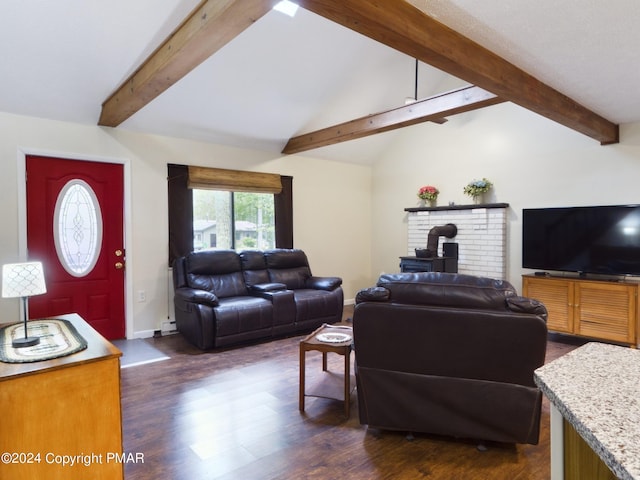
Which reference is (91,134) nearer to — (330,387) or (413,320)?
(330,387)

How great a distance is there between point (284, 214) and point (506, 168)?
10.2 ft

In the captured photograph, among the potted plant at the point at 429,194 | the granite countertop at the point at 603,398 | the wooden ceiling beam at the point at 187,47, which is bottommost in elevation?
the granite countertop at the point at 603,398

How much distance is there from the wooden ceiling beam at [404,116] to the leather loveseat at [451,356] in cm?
206

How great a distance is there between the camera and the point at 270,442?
7.43 feet

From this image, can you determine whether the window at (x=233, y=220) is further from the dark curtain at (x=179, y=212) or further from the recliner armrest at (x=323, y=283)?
the recliner armrest at (x=323, y=283)

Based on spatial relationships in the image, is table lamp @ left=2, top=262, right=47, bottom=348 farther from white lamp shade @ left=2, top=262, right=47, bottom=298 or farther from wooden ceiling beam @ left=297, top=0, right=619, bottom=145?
wooden ceiling beam @ left=297, top=0, right=619, bottom=145

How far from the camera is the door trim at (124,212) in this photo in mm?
3676

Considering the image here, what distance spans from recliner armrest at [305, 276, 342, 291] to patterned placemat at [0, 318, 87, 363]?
3.18 metres

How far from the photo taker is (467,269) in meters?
5.44

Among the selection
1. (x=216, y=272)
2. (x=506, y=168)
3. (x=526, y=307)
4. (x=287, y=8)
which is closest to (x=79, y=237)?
(x=216, y=272)

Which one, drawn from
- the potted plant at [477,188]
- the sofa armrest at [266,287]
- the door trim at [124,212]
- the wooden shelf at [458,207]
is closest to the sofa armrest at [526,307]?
the sofa armrest at [266,287]

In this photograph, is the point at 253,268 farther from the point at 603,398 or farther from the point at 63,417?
the point at 603,398

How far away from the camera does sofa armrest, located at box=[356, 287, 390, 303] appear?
2156 mm

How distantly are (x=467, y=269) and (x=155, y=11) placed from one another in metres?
4.73
